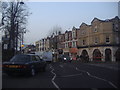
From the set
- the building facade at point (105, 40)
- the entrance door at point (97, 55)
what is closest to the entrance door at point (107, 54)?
the building facade at point (105, 40)

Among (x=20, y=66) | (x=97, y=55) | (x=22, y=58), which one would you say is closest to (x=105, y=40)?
(x=97, y=55)

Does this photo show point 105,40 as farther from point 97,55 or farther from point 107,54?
point 97,55

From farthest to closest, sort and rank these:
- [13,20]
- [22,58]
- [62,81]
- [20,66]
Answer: [13,20] → [22,58] → [20,66] → [62,81]

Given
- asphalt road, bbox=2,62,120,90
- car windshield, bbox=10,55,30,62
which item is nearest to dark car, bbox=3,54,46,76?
car windshield, bbox=10,55,30,62

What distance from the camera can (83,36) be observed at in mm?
49688

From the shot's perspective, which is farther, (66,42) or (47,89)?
(66,42)

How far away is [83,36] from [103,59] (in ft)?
35.5

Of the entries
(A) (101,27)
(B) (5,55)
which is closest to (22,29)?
(B) (5,55)

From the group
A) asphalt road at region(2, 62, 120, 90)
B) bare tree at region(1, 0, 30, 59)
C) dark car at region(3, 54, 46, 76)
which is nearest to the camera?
asphalt road at region(2, 62, 120, 90)

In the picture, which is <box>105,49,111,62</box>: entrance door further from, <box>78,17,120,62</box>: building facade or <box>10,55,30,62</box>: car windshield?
<box>10,55,30,62</box>: car windshield

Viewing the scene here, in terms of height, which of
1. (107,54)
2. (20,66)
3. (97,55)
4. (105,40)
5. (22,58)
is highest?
(105,40)

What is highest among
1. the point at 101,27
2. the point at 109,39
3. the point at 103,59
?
the point at 101,27

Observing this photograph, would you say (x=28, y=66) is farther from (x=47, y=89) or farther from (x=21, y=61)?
(x=47, y=89)

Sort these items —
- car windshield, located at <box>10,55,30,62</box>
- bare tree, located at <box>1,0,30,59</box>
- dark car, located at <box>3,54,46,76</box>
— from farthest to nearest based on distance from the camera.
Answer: bare tree, located at <box>1,0,30,59</box> → car windshield, located at <box>10,55,30,62</box> → dark car, located at <box>3,54,46,76</box>
